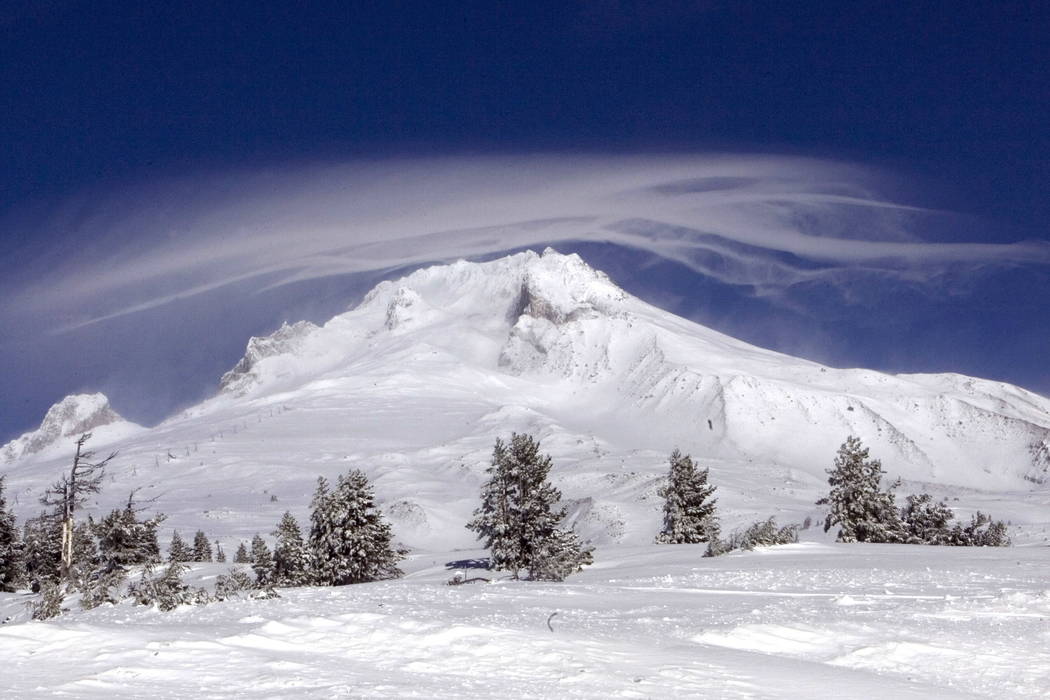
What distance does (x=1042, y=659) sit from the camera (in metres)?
9.76

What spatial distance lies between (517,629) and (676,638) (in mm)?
2050

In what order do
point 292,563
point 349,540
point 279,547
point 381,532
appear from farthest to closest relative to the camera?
1. point 279,547
2. point 381,532
3. point 349,540
4. point 292,563

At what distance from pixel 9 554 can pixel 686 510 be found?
34.0 m

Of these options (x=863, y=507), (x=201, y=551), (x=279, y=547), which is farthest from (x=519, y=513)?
(x=201, y=551)

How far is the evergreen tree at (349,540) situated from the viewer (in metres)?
34.1

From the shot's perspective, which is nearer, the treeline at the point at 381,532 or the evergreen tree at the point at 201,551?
the treeline at the point at 381,532

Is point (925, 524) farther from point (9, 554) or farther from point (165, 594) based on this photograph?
point (9, 554)

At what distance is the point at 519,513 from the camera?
Result: 3312cm

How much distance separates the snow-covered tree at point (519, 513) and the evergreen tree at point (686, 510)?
45.7ft

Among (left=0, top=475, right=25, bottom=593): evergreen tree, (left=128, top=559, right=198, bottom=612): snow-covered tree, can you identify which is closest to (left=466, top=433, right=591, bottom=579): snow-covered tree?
(left=128, top=559, right=198, bottom=612): snow-covered tree

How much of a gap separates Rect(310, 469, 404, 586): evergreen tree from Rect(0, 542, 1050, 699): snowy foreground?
62.0 feet

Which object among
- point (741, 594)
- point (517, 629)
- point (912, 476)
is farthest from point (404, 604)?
point (912, 476)

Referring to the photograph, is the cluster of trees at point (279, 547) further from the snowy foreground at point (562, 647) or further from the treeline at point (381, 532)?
the snowy foreground at point (562, 647)

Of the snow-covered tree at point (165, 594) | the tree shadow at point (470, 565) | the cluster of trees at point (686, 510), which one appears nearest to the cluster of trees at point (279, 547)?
the tree shadow at point (470, 565)
